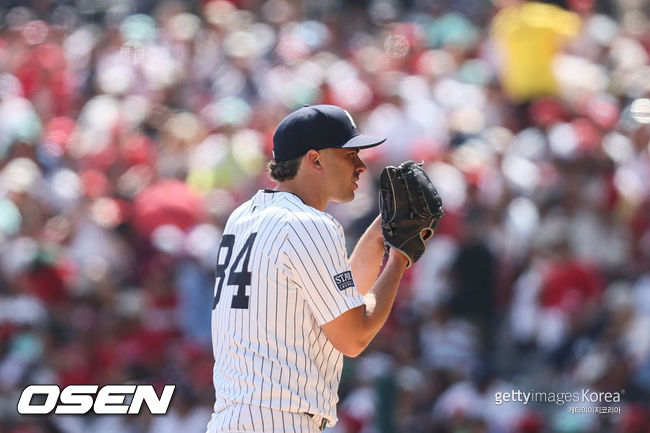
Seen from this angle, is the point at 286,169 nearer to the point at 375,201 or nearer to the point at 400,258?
the point at 400,258

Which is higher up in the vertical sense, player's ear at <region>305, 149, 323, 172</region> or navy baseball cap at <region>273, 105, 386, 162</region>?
navy baseball cap at <region>273, 105, 386, 162</region>

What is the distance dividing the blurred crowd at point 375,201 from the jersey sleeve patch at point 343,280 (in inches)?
145

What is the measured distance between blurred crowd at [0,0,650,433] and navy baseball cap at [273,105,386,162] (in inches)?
145

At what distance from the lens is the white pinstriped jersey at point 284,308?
318 centimetres

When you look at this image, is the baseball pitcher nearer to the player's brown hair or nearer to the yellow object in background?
the player's brown hair

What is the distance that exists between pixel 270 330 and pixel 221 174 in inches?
215

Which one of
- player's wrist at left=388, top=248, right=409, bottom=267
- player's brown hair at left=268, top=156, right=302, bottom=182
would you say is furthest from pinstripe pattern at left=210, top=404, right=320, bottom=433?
player's brown hair at left=268, top=156, right=302, bottom=182

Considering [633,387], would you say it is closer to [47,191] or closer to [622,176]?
[622,176]

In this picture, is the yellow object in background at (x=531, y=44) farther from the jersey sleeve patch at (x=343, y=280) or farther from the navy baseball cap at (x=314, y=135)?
the jersey sleeve patch at (x=343, y=280)

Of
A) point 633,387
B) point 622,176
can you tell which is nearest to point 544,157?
point 622,176

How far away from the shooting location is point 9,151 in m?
8.93

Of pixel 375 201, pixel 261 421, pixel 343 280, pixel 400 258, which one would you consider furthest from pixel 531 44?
Result: pixel 261 421

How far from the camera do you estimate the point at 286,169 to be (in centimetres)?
341

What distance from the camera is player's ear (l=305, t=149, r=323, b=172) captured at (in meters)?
3.38
